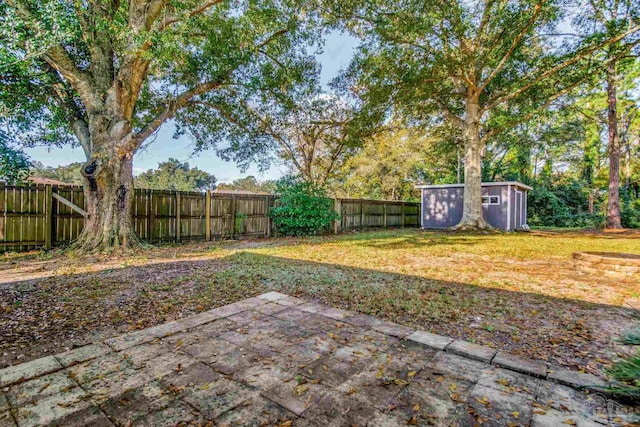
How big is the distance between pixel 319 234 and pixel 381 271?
20.9 ft

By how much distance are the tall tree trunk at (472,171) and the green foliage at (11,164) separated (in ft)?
46.3

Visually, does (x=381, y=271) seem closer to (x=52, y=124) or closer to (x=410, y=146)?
(x=52, y=124)

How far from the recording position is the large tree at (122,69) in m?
5.24

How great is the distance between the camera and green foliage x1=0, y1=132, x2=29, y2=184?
585 cm

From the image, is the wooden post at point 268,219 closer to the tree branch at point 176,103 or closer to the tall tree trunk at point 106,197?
the tree branch at point 176,103

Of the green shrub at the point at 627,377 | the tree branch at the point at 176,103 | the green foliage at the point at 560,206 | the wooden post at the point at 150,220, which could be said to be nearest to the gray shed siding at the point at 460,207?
the green foliage at the point at 560,206

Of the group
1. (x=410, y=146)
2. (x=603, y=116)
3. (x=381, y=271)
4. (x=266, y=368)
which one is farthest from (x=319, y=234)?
(x=603, y=116)

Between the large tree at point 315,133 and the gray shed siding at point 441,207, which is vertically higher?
the large tree at point 315,133

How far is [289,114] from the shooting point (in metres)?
11.7

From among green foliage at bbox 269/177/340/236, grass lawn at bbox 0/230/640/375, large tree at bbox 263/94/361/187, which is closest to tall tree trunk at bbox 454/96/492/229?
large tree at bbox 263/94/361/187

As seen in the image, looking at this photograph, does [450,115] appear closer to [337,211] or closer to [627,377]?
[337,211]

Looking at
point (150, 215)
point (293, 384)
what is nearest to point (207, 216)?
point (150, 215)

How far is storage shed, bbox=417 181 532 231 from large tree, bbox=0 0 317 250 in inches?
404

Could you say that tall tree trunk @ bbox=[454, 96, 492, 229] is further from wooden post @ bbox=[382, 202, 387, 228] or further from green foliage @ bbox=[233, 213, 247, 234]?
green foliage @ bbox=[233, 213, 247, 234]
